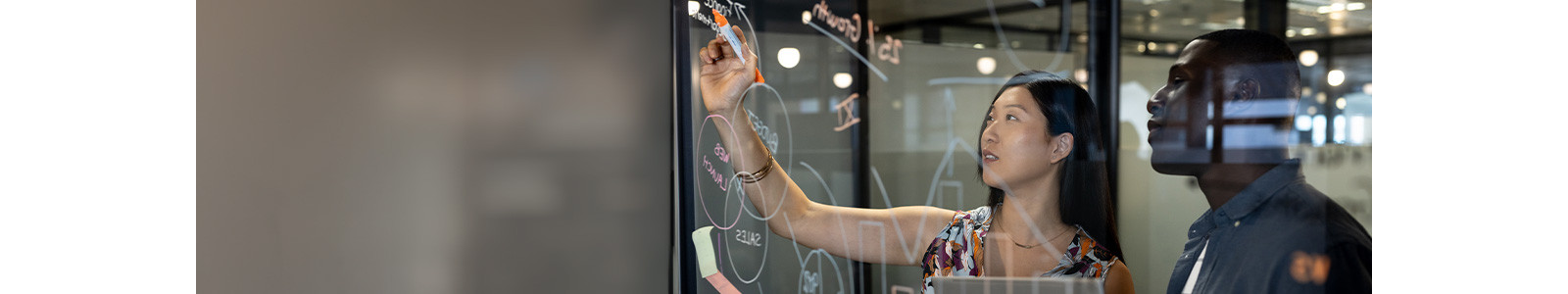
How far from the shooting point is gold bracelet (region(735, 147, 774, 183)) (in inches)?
86.4

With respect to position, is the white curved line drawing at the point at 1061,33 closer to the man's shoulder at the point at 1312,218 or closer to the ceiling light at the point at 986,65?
the ceiling light at the point at 986,65

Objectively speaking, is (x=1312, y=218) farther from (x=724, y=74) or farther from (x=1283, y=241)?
(x=724, y=74)

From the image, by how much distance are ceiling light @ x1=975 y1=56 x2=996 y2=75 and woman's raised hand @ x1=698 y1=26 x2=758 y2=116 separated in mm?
729

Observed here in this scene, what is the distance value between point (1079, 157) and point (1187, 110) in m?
0.22

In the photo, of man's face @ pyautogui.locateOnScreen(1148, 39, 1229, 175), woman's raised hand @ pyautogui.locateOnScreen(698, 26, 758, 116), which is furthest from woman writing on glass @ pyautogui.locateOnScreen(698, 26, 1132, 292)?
woman's raised hand @ pyautogui.locateOnScreen(698, 26, 758, 116)

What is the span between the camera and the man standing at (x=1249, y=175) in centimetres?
112

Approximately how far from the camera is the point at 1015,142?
1548mm

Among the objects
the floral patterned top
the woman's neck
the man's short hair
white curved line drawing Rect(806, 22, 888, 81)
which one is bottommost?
the floral patterned top

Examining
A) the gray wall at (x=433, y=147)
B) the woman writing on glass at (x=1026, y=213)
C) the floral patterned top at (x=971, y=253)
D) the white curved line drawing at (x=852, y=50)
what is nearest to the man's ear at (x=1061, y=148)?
the woman writing on glass at (x=1026, y=213)

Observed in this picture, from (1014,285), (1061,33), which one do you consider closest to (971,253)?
(1014,285)

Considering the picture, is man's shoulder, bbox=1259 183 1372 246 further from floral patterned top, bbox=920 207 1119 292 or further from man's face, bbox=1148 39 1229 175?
floral patterned top, bbox=920 207 1119 292

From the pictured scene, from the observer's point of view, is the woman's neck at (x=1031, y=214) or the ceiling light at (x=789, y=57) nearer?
the woman's neck at (x=1031, y=214)
